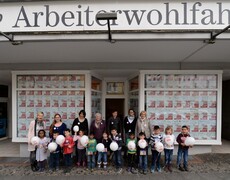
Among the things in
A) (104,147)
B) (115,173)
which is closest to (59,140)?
(104,147)

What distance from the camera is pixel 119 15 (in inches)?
144

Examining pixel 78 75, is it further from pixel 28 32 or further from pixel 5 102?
pixel 5 102

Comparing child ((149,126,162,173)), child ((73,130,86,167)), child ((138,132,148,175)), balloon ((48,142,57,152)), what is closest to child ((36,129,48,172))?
balloon ((48,142,57,152))

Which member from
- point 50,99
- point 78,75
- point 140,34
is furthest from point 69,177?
point 140,34

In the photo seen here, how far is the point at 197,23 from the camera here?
3588mm

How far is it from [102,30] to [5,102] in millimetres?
6786

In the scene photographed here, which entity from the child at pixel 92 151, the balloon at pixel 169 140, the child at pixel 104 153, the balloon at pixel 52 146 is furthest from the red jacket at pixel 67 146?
the balloon at pixel 169 140

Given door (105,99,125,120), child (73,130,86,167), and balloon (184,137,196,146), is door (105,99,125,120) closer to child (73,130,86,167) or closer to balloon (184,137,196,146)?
child (73,130,86,167)

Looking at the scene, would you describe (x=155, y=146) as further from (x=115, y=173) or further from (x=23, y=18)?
(x=23, y=18)

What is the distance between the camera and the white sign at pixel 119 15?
359 cm

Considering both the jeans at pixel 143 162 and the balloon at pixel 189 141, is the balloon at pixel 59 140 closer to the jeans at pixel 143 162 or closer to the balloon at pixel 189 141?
the jeans at pixel 143 162

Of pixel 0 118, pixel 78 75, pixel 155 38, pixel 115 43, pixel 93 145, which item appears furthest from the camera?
pixel 0 118

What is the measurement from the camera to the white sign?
3594 millimetres

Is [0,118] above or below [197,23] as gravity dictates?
below
